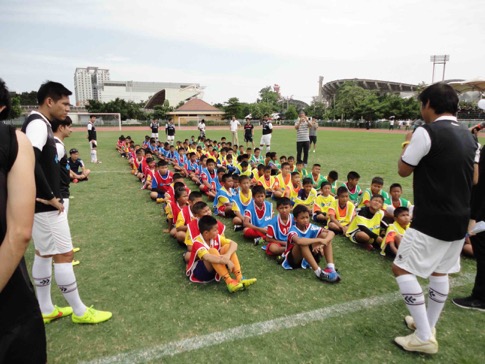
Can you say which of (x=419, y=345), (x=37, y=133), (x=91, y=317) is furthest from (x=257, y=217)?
(x=37, y=133)

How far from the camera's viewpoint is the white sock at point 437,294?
8.39ft

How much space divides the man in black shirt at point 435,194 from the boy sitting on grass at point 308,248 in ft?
4.34

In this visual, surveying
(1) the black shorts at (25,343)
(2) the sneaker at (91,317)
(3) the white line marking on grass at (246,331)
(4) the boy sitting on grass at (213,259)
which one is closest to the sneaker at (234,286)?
(4) the boy sitting on grass at (213,259)

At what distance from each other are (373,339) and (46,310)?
309 cm

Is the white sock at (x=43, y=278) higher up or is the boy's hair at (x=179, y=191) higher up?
Answer: the boy's hair at (x=179, y=191)

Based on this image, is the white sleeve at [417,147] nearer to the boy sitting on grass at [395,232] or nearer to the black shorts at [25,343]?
the boy sitting on grass at [395,232]

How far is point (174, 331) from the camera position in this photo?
2861 mm

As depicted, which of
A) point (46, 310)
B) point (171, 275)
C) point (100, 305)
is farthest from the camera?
point (171, 275)

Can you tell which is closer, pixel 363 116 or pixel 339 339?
pixel 339 339

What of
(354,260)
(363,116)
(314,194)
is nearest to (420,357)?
(354,260)

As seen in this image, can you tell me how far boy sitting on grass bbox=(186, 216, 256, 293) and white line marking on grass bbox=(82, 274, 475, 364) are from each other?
2.13 ft

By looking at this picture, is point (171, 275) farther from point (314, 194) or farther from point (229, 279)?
point (314, 194)

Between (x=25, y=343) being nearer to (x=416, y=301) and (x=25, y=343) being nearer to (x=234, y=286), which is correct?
(x=234, y=286)

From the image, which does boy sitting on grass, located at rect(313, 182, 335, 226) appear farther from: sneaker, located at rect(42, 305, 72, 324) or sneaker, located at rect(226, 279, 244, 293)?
sneaker, located at rect(42, 305, 72, 324)
